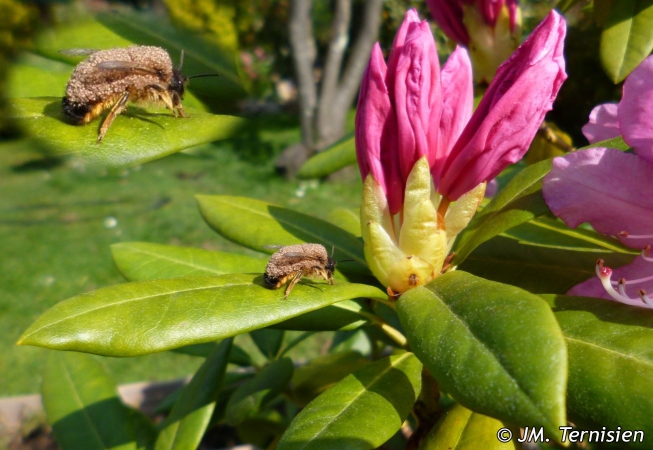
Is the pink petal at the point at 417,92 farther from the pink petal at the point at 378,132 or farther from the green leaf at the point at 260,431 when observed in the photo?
the green leaf at the point at 260,431

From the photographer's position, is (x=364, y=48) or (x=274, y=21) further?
(x=364, y=48)

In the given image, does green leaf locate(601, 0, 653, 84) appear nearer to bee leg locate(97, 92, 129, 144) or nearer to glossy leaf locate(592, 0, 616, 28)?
glossy leaf locate(592, 0, 616, 28)

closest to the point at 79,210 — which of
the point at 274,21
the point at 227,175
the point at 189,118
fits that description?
the point at 227,175

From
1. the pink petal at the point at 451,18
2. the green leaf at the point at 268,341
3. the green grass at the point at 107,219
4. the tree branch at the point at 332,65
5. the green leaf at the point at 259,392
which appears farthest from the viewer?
the tree branch at the point at 332,65

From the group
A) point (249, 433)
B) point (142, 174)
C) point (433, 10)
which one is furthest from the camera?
point (142, 174)

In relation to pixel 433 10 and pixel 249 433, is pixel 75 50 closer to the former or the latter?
pixel 433 10

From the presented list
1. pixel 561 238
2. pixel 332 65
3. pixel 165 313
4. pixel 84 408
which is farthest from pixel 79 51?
pixel 332 65

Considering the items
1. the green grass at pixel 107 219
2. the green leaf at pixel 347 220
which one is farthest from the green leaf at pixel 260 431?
the green grass at pixel 107 219
